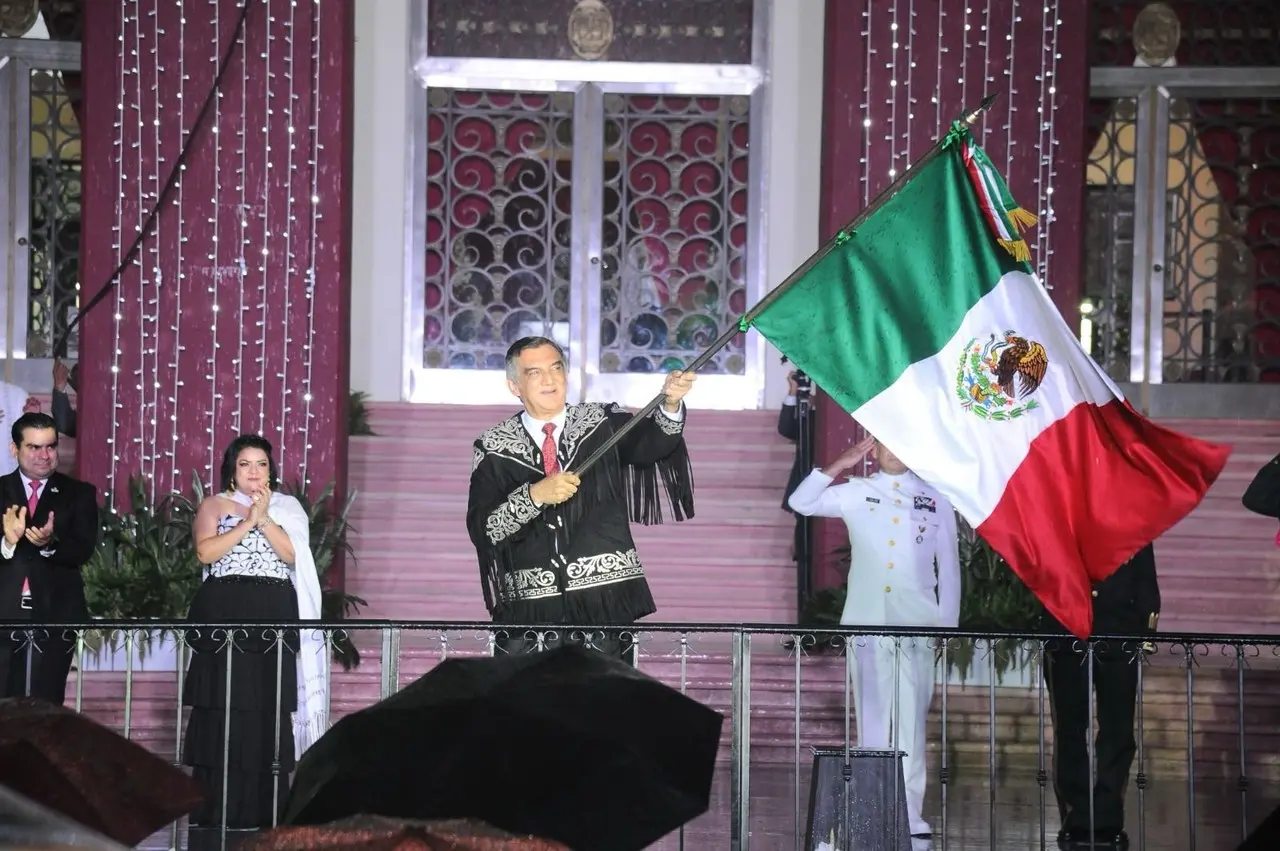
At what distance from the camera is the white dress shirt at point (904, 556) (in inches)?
290

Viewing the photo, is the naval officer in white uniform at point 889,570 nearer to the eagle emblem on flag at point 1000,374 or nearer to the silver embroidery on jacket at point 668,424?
the eagle emblem on flag at point 1000,374

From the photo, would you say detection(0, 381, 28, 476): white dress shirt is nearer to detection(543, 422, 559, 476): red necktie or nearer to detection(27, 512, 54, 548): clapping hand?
detection(27, 512, 54, 548): clapping hand

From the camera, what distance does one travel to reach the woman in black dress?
6.74 metres

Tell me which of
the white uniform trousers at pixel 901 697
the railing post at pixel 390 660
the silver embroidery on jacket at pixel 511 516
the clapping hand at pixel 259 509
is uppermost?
the silver embroidery on jacket at pixel 511 516

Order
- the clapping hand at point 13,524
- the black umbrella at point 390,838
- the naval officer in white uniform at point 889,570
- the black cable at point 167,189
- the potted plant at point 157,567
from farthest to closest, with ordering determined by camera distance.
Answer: the black cable at point 167,189 → the potted plant at point 157,567 → the naval officer in white uniform at point 889,570 → the clapping hand at point 13,524 → the black umbrella at point 390,838

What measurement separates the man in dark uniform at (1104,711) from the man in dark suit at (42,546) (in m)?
3.92

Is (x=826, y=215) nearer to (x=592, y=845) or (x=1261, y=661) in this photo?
(x=1261, y=661)

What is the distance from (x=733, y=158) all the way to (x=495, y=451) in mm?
7721

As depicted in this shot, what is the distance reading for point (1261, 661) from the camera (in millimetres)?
9508

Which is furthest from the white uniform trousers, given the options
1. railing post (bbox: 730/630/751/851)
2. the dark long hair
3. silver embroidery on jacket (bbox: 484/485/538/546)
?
the dark long hair

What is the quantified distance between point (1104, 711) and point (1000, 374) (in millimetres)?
1813

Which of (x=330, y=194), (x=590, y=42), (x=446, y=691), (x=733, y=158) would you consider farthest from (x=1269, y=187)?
(x=446, y=691)

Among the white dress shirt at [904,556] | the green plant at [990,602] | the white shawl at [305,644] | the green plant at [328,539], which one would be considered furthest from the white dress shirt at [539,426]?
the green plant at [328,539]

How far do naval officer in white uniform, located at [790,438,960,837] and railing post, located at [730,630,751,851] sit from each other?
1632mm
